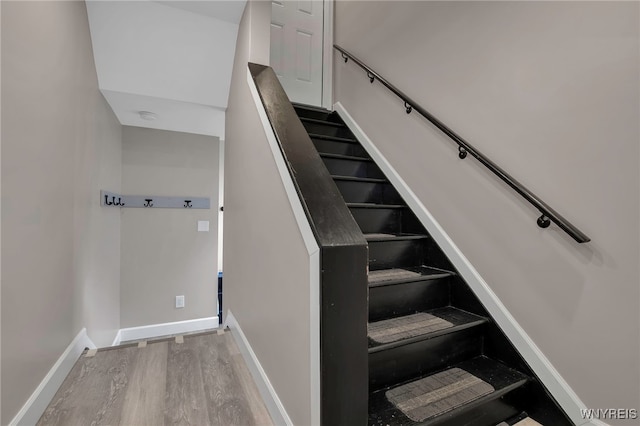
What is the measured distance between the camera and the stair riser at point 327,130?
261cm

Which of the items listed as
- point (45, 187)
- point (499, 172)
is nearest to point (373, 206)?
point (499, 172)

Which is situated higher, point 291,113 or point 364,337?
point 291,113

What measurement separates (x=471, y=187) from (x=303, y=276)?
1184 mm

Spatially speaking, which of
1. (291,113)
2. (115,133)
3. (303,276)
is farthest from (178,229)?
(303,276)

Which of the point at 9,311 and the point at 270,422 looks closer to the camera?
the point at 9,311

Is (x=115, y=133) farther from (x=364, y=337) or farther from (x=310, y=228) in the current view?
(x=364, y=337)

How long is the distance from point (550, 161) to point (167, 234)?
3.54m

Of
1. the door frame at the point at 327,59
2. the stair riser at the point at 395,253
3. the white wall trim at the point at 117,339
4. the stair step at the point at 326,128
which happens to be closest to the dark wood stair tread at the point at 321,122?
the stair step at the point at 326,128

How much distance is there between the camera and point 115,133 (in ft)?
9.63

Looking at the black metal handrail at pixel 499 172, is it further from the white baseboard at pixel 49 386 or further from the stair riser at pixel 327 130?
the white baseboard at pixel 49 386

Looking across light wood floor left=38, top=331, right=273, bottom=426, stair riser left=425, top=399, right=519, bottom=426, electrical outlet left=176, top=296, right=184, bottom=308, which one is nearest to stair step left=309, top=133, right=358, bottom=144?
light wood floor left=38, top=331, right=273, bottom=426

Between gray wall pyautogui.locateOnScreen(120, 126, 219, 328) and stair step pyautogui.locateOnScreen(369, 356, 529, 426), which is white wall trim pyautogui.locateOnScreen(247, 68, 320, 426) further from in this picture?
gray wall pyautogui.locateOnScreen(120, 126, 219, 328)

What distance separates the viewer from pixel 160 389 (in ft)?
4.93

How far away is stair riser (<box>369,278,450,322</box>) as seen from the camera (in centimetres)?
151
